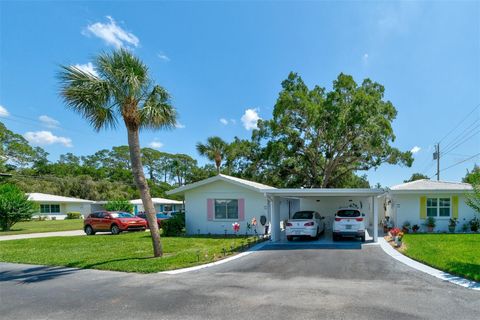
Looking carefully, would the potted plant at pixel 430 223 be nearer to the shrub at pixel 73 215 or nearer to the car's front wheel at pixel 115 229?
the car's front wheel at pixel 115 229

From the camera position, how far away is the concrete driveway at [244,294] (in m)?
5.73

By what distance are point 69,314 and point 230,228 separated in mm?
13601

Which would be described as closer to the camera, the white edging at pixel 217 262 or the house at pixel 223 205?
the white edging at pixel 217 262

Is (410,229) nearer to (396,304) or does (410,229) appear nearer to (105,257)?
(396,304)

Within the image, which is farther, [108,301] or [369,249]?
[369,249]

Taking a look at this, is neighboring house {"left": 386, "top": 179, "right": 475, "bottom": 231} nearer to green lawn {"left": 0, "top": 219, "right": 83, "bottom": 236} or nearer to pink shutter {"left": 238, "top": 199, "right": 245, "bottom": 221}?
pink shutter {"left": 238, "top": 199, "right": 245, "bottom": 221}

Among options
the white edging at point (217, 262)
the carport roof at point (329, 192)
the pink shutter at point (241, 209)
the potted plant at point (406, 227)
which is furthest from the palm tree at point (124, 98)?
the potted plant at point (406, 227)

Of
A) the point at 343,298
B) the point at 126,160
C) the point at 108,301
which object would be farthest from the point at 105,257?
the point at 126,160

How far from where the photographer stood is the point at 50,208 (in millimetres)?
42562

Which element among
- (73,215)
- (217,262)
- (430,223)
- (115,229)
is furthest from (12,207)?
(430,223)

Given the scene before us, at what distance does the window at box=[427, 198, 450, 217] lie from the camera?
1883 centimetres

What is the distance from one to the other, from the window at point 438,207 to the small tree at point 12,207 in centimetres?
2712

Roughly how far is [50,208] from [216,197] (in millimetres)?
32226

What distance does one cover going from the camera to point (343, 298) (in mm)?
6438
